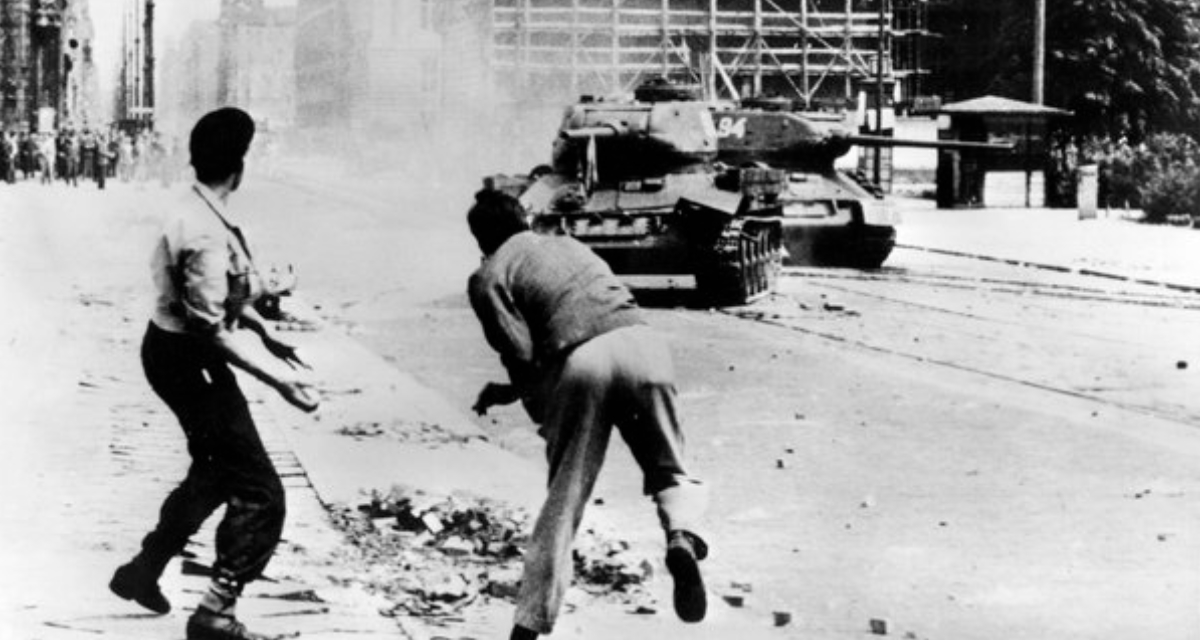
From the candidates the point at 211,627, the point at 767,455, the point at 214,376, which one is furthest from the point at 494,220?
the point at 767,455

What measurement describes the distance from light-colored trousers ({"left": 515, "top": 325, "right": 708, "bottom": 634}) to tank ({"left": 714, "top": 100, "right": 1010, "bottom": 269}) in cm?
1843

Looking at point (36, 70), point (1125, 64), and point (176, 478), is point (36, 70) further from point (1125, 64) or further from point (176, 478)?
point (176, 478)

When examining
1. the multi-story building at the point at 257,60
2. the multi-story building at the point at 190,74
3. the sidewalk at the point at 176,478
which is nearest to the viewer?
the sidewalk at the point at 176,478

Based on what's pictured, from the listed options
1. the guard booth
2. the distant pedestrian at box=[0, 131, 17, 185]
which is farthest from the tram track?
the distant pedestrian at box=[0, 131, 17, 185]

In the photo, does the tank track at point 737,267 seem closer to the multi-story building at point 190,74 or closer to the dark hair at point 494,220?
the multi-story building at point 190,74

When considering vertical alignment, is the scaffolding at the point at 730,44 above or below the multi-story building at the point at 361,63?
above

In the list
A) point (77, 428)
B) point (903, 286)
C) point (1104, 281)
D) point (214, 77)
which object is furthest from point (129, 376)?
point (1104, 281)

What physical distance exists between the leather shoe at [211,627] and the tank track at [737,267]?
1371 cm

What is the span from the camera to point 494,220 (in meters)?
5.78

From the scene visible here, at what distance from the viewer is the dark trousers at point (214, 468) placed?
5.67 metres

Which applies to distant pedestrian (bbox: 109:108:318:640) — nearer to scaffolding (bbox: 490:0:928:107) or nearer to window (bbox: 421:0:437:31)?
window (bbox: 421:0:437:31)

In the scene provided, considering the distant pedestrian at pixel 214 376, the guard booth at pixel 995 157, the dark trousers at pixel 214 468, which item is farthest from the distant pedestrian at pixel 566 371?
the guard booth at pixel 995 157

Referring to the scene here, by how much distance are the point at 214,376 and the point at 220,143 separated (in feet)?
2.20

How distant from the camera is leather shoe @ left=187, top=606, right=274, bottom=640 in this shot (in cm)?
582
